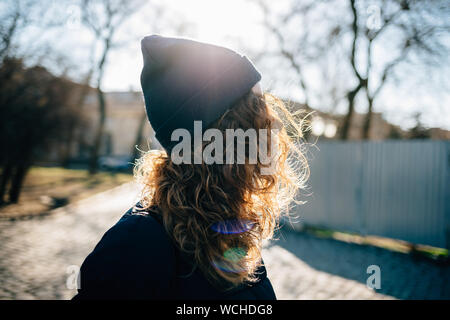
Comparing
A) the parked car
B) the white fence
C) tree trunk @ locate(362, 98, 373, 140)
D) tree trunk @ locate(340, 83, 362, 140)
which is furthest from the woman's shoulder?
the parked car

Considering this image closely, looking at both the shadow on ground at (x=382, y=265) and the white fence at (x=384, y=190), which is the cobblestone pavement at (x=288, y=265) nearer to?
the shadow on ground at (x=382, y=265)

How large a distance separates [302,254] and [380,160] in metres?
3.01

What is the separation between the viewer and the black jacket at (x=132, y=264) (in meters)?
0.94

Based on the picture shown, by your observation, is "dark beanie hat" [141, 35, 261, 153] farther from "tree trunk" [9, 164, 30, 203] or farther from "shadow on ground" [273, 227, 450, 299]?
"tree trunk" [9, 164, 30, 203]

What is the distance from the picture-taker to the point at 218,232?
113cm

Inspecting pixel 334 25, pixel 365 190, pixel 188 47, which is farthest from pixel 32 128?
pixel 334 25

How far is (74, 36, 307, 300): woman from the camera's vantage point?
97 centimetres

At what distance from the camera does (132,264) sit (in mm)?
939

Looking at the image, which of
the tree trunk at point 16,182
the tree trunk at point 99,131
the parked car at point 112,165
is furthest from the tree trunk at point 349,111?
the parked car at point 112,165

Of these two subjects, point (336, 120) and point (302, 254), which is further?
point (336, 120)

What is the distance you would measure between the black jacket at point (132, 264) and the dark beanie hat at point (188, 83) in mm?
330

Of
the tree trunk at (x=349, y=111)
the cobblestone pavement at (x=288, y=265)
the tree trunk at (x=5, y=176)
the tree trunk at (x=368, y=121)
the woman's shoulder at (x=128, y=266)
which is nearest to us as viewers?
the woman's shoulder at (x=128, y=266)

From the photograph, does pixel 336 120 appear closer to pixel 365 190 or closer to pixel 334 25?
pixel 334 25

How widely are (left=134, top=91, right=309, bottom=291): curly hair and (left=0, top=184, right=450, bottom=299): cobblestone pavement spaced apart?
3.71 m
